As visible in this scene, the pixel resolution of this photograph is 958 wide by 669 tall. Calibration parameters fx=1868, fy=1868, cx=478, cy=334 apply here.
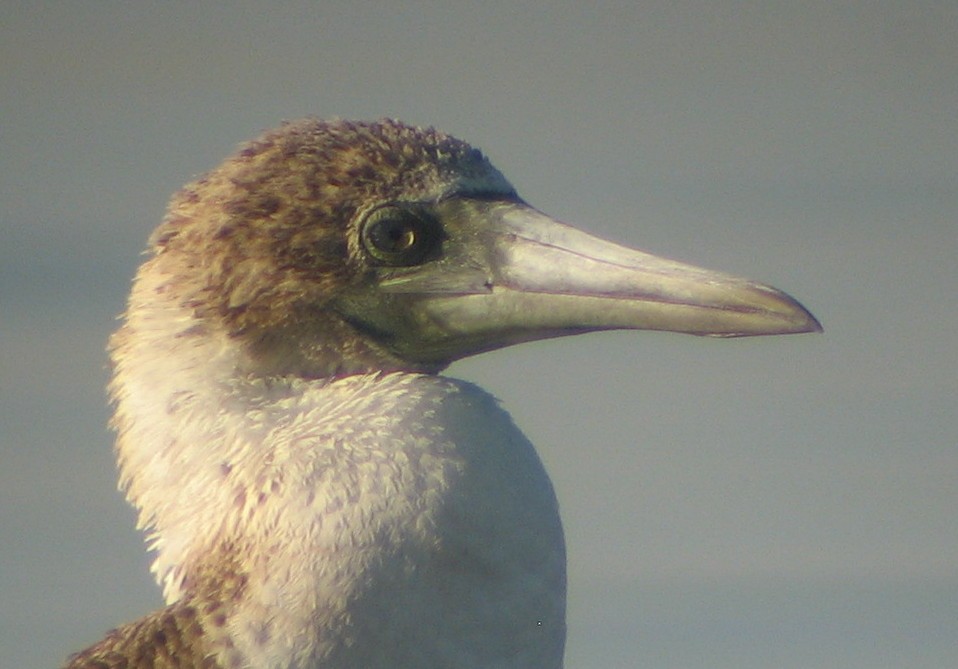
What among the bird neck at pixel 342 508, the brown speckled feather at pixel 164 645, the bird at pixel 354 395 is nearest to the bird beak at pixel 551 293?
the bird at pixel 354 395

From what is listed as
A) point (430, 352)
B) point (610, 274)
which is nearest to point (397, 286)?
point (430, 352)

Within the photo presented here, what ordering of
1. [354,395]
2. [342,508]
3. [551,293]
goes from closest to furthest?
[342,508]
[354,395]
[551,293]

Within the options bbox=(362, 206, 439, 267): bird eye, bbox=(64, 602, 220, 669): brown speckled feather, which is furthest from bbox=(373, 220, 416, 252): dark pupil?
bbox=(64, 602, 220, 669): brown speckled feather

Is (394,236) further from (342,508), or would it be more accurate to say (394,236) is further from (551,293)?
(342,508)

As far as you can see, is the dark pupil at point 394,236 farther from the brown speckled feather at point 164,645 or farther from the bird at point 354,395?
the brown speckled feather at point 164,645

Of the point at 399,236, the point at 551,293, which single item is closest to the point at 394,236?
the point at 399,236

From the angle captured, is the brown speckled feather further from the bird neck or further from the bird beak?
the bird beak

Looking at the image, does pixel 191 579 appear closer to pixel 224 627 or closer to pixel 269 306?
pixel 224 627
